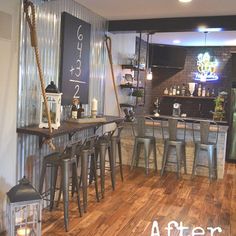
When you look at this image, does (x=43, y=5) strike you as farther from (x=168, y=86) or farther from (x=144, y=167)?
(x=168, y=86)

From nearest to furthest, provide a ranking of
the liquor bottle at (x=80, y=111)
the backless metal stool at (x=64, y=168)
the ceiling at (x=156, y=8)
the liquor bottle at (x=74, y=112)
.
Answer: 1. the backless metal stool at (x=64, y=168)
2. the ceiling at (x=156, y=8)
3. the liquor bottle at (x=74, y=112)
4. the liquor bottle at (x=80, y=111)

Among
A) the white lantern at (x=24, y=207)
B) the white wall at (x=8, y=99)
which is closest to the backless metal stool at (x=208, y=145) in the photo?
the white wall at (x=8, y=99)

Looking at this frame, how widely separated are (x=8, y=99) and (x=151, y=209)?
6.82 feet

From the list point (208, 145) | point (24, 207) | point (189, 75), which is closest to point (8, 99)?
point (24, 207)

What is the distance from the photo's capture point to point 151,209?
12.6 ft

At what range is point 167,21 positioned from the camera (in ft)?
15.2

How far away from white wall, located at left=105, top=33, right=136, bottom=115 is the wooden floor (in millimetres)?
1242

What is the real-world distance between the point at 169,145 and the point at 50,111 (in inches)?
101

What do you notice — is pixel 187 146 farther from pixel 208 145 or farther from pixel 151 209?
pixel 151 209

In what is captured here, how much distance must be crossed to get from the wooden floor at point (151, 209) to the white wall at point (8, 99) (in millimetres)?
652

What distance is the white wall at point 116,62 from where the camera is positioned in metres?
5.34

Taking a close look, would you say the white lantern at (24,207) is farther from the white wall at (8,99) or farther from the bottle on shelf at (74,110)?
the bottle on shelf at (74,110)

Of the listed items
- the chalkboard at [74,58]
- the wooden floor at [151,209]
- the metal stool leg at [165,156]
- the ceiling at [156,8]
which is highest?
the ceiling at [156,8]

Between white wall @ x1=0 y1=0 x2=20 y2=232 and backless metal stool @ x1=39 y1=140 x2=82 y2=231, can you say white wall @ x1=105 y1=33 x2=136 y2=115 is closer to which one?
backless metal stool @ x1=39 y1=140 x2=82 y2=231
